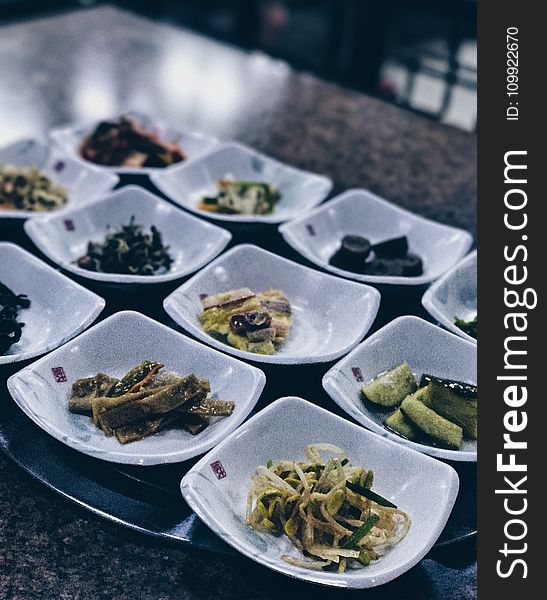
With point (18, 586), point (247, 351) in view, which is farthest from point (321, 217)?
point (18, 586)

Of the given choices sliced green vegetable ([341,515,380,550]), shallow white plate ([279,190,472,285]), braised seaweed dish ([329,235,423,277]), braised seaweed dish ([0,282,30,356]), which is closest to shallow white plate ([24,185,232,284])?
braised seaweed dish ([0,282,30,356])

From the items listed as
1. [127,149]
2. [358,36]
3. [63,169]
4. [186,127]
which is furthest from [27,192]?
[358,36]

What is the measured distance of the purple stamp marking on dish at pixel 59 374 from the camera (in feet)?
6.49

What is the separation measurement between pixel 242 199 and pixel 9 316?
40.7 inches

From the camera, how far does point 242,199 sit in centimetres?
289

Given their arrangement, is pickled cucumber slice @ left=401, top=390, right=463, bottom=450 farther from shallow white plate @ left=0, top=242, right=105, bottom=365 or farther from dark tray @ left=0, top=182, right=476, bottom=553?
shallow white plate @ left=0, top=242, right=105, bottom=365

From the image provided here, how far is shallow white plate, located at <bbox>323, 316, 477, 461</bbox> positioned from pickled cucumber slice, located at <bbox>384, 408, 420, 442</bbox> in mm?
32

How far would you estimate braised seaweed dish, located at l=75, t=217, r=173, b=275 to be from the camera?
246cm

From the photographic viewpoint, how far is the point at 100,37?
4.38 m

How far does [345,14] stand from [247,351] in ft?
12.2

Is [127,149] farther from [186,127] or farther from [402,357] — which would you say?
[402,357]

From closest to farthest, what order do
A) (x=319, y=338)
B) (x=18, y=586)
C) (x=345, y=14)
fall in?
(x=18, y=586)
(x=319, y=338)
(x=345, y=14)

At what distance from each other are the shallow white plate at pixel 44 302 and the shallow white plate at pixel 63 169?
0.50 m

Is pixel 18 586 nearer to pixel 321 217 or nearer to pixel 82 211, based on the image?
pixel 82 211
